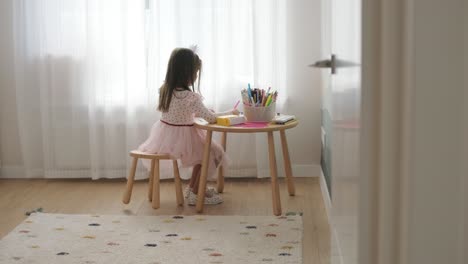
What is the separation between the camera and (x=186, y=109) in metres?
3.77

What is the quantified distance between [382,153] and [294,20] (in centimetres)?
351

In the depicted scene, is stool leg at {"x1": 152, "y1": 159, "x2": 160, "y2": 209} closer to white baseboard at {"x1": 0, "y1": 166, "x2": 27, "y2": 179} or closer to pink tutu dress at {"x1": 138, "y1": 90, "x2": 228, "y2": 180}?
pink tutu dress at {"x1": 138, "y1": 90, "x2": 228, "y2": 180}

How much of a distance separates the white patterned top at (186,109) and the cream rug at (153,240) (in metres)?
0.52

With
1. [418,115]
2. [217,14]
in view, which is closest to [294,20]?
[217,14]

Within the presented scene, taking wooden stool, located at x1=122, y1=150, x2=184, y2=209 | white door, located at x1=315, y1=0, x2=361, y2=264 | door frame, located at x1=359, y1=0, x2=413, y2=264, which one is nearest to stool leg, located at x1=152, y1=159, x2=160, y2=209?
wooden stool, located at x1=122, y1=150, x2=184, y2=209

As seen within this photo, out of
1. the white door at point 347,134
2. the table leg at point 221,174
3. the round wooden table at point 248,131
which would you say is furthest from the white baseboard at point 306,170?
the white door at point 347,134

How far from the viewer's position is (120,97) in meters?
4.33

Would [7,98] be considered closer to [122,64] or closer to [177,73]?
[122,64]

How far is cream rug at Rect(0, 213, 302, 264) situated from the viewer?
301 cm

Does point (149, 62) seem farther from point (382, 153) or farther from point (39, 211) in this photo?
point (382, 153)

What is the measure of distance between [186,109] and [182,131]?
0.39 feet

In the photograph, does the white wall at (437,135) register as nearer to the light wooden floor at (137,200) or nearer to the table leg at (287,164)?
the light wooden floor at (137,200)

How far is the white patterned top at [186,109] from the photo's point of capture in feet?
12.3

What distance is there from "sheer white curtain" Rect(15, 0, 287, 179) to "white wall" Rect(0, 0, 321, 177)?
0.09 m
